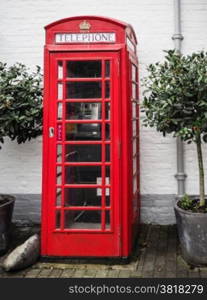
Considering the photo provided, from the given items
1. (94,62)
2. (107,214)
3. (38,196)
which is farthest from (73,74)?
(38,196)

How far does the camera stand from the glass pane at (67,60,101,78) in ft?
13.5

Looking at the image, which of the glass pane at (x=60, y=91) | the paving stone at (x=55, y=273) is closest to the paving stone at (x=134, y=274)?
the paving stone at (x=55, y=273)

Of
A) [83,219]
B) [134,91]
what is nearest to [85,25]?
[134,91]

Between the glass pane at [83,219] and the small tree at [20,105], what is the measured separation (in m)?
1.34

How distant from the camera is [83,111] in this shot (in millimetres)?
4176

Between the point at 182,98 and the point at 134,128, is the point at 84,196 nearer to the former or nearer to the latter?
the point at 134,128

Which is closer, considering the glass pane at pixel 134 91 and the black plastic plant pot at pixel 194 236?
the black plastic plant pot at pixel 194 236

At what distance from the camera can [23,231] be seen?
17.6 ft

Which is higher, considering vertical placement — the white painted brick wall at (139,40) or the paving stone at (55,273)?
Result: the white painted brick wall at (139,40)

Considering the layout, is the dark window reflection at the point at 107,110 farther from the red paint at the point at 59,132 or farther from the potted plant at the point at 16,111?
the potted plant at the point at 16,111

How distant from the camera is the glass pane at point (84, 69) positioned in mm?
4129

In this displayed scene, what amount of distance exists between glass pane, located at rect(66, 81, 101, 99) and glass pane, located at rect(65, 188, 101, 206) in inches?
42.2

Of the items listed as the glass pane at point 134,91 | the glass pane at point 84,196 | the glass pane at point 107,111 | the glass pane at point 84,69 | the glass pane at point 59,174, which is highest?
the glass pane at point 84,69

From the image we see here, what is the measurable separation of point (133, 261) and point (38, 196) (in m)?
1.97
